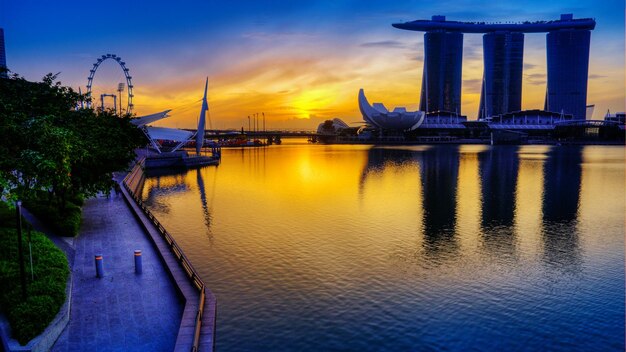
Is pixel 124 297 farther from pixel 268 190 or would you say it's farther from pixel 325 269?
pixel 268 190

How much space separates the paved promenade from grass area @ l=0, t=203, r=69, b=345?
0.83 m

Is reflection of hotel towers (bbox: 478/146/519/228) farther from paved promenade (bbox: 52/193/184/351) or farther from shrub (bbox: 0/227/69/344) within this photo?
shrub (bbox: 0/227/69/344)

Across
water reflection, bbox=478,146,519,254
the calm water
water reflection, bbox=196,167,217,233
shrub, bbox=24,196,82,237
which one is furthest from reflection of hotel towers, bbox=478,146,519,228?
shrub, bbox=24,196,82,237

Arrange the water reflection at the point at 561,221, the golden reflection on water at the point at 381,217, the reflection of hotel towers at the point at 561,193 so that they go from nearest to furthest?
the water reflection at the point at 561,221 < the golden reflection on water at the point at 381,217 < the reflection of hotel towers at the point at 561,193

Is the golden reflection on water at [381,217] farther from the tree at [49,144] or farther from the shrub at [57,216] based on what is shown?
the tree at [49,144]

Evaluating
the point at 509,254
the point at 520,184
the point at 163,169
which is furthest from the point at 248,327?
the point at 163,169

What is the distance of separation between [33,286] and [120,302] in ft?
8.50

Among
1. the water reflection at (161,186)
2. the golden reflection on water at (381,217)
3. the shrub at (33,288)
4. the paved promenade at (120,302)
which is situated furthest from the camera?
the water reflection at (161,186)

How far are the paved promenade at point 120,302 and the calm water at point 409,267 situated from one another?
2.30 m

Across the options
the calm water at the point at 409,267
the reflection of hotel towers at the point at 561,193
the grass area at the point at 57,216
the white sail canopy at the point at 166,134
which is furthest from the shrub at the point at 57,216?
the white sail canopy at the point at 166,134

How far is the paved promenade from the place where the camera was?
42.8 ft

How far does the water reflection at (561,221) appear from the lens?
2539cm

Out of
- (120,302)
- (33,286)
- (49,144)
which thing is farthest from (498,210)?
(33,286)

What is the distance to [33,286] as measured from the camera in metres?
14.1
